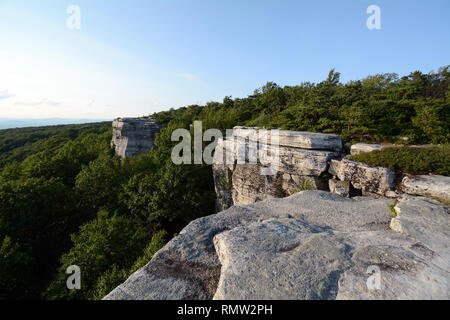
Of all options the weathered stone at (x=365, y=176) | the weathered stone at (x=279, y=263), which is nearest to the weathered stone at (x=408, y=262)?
the weathered stone at (x=279, y=263)

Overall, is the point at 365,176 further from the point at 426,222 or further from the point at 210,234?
the point at 210,234

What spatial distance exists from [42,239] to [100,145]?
2185 centimetres

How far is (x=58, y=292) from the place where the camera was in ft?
30.8

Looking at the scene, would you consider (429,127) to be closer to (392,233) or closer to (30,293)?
(392,233)

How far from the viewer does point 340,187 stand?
376 inches

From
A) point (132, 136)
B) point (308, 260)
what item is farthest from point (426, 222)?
point (132, 136)

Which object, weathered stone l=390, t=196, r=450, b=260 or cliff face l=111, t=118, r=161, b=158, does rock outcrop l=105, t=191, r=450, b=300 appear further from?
cliff face l=111, t=118, r=161, b=158

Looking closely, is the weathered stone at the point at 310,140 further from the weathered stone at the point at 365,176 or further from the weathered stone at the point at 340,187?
the weathered stone at the point at 340,187

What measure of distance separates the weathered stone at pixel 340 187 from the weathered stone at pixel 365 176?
212 millimetres

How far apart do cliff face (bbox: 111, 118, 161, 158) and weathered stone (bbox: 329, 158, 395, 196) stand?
27873 millimetres

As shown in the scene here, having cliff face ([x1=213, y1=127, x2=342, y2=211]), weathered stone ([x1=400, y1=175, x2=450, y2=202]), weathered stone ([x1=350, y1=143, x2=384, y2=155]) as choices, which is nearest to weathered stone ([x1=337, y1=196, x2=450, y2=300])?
weathered stone ([x1=400, y1=175, x2=450, y2=202])

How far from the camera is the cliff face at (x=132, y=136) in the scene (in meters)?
30.0
